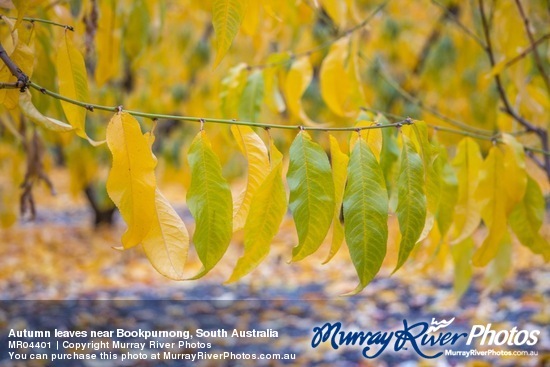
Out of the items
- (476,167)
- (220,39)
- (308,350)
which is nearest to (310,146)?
(220,39)

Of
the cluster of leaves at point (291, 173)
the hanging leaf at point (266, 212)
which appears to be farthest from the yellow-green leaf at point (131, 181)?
the hanging leaf at point (266, 212)

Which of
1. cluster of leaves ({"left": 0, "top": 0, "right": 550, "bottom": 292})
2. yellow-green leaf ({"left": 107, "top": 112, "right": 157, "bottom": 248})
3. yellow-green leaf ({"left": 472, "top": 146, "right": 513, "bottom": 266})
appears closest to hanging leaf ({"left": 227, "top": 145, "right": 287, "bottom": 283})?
cluster of leaves ({"left": 0, "top": 0, "right": 550, "bottom": 292})

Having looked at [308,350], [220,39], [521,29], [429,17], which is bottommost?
[308,350]

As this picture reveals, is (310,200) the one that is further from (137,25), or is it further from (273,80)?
(137,25)

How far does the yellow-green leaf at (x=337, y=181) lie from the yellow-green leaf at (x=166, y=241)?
0.18 m

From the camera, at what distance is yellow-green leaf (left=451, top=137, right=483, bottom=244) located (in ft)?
2.79

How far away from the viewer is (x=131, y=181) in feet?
1.86

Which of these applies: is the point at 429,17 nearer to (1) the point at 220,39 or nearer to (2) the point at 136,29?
(2) the point at 136,29

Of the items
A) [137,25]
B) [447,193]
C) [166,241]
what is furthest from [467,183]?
[137,25]

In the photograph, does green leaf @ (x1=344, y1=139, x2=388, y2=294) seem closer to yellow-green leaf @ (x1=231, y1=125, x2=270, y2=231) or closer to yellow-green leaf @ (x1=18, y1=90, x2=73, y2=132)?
yellow-green leaf @ (x1=231, y1=125, x2=270, y2=231)

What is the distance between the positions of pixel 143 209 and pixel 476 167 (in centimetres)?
56

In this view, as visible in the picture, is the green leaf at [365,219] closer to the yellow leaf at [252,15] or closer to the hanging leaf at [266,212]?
the hanging leaf at [266,212]

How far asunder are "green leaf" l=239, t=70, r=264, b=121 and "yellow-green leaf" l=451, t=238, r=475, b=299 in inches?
18.7

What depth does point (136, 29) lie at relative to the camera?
3.70ft
